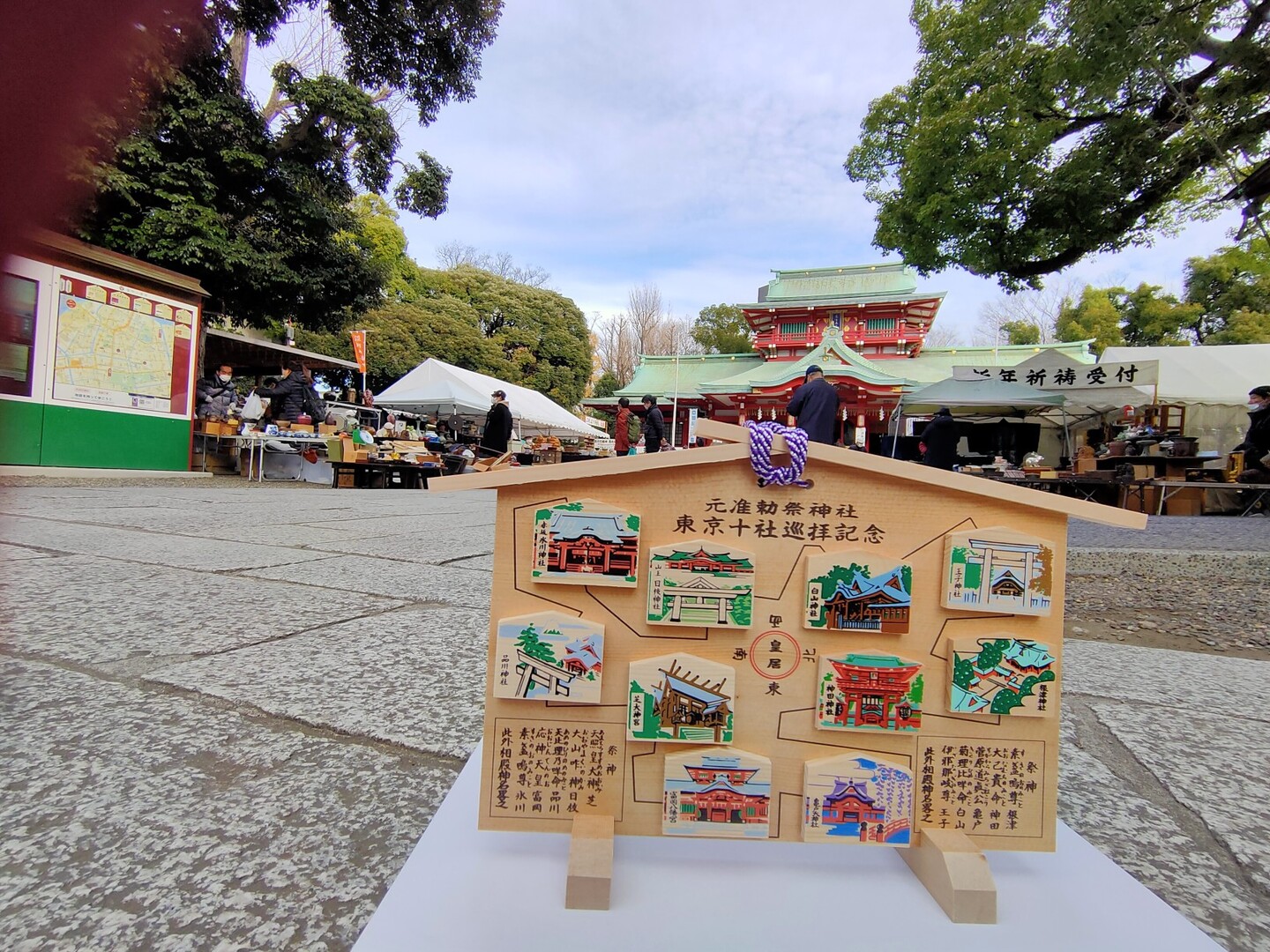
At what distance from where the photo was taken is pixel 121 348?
6.76m

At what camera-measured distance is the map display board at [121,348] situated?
20.5ft

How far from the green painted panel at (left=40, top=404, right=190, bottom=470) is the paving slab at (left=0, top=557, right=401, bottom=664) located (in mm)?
5448

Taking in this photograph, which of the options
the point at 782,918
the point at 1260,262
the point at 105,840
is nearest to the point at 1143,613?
the point at 782,918

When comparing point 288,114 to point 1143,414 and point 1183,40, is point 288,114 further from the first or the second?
point 1143,414

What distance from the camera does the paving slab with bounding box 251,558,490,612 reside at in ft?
6.87

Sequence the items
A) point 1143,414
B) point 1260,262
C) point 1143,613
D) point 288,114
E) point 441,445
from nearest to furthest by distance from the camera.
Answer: point 1143,613, point 1260,262, point 1143,414, point 288,114, point 441,445

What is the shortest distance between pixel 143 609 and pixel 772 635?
176cm

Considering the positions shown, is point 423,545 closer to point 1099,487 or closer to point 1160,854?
point 1160,854

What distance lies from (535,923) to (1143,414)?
35.0 ft

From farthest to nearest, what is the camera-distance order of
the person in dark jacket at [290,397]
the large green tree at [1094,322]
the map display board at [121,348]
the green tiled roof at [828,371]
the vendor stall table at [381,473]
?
the large green tree at [1094,322] → the green tiled roof at [828,371] → the person in dark jacket at [290,397] → the vendor stall table at [381,473] → the map display board at [121,348]

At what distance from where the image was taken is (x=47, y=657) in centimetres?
128

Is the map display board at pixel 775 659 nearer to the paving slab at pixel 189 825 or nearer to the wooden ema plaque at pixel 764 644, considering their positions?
the wooden ema plaque at pixel 764 644

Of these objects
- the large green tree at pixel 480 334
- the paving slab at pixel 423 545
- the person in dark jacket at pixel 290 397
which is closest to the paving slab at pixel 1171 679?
the paving slab at pixel 423 545

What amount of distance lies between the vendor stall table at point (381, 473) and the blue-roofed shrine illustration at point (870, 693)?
7645 mm
